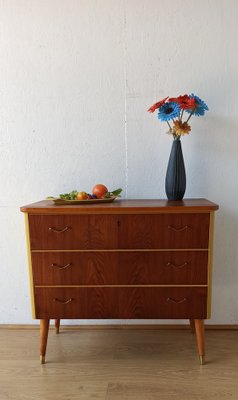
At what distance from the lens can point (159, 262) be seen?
1553 millimetres

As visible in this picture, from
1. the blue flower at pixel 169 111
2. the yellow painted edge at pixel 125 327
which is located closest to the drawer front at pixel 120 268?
the yellow painted edge at pixel 125 327

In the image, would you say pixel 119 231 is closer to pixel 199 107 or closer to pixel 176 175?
pixel 176 175

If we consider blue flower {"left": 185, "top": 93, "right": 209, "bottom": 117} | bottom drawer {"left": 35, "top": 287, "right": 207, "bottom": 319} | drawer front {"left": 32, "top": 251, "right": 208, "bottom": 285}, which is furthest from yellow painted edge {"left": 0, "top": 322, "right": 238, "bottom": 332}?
blue flower {"left": 185, "top": 93, "right": 209, "bottom": 117}

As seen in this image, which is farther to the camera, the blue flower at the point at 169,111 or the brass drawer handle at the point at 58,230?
the blue flower at the point at 169,111

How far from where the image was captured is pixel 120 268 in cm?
156

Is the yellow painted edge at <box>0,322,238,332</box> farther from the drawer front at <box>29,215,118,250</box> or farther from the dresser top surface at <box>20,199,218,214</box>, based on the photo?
the dresser top surface at <box>20,199,218,214</box>

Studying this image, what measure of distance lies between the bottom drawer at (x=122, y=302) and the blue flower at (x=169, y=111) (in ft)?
3.01

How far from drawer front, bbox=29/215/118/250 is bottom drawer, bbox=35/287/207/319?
23cm

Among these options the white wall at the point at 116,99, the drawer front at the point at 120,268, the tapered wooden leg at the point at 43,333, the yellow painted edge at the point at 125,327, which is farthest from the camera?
the yellow painted edge at the point at 125,327

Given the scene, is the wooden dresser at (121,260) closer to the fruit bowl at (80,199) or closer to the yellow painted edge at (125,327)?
the fruit bowl at (80,199)

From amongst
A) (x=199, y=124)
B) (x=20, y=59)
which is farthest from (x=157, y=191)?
(x=20, y=59)

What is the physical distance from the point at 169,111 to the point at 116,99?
0.39 metres

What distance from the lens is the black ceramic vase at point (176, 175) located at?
5.62 feet

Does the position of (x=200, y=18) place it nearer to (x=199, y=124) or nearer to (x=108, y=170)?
(x=199, y=124)
